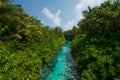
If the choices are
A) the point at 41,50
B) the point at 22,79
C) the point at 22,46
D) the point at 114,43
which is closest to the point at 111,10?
the point at 114,43

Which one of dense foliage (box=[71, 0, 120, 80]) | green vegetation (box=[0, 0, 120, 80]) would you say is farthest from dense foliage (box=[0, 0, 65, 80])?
dense foliage (box=[71, 0, 120, 80])

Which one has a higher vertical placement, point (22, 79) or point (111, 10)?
point (111, 10)

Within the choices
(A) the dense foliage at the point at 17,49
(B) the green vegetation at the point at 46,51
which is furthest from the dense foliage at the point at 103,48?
(A) the dense foliage at the point at 17,49

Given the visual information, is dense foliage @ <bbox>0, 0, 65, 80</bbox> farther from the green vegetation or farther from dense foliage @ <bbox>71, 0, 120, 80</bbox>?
dense foliage @ <bbox>71, 0, 120, 80</bbox>

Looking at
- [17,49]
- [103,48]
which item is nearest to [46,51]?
[17,49]

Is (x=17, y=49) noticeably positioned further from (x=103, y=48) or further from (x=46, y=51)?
(x=103, y=48)

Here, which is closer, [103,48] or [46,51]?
[103,48]

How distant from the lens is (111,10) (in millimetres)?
24016

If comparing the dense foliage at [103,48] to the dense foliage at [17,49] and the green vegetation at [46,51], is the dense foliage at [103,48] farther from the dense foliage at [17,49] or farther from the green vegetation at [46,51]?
the dense foliage at [17,49]

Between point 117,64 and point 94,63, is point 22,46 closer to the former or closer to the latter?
point 94,63

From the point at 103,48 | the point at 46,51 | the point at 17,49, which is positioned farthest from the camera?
the point at 46,51

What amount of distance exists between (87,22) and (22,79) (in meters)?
14.6

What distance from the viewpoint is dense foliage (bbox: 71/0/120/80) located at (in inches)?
622

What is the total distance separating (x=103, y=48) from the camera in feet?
63.4
